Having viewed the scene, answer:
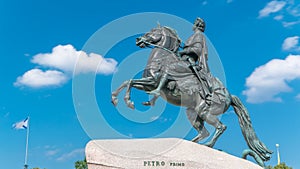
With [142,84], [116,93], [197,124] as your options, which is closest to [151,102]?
[142,84]

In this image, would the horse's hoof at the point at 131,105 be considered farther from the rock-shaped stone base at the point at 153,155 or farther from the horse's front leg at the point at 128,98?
the rock-shaped stone base at the point at 153,155

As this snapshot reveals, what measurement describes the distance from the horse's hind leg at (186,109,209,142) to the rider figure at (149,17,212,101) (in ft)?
1.55

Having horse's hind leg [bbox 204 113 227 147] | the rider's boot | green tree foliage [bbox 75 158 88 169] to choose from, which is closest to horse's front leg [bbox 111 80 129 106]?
the rider's boot

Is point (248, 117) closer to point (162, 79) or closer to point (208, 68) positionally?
point (208, 68)

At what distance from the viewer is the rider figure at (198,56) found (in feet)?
25.3

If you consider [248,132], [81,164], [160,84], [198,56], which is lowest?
[248,132]

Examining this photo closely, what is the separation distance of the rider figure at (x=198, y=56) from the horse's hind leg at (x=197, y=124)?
18.6 inches

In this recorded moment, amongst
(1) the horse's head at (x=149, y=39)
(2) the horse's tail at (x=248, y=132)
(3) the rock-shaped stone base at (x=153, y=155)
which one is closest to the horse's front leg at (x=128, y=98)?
(3) the rock-shaped stone base at (x=153, y=155)

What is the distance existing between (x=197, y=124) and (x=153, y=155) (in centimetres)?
184

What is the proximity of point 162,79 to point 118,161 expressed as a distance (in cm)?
203

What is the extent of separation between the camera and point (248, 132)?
791 cm

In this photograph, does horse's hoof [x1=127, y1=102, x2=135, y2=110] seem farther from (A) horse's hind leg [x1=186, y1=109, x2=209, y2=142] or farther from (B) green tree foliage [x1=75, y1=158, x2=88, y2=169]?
(B) green tree foliage [x1=75, y1=158, x2=88, y2=169]

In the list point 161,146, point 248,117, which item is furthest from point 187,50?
point 161,146

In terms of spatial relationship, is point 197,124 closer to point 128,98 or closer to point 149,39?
point 128,98
